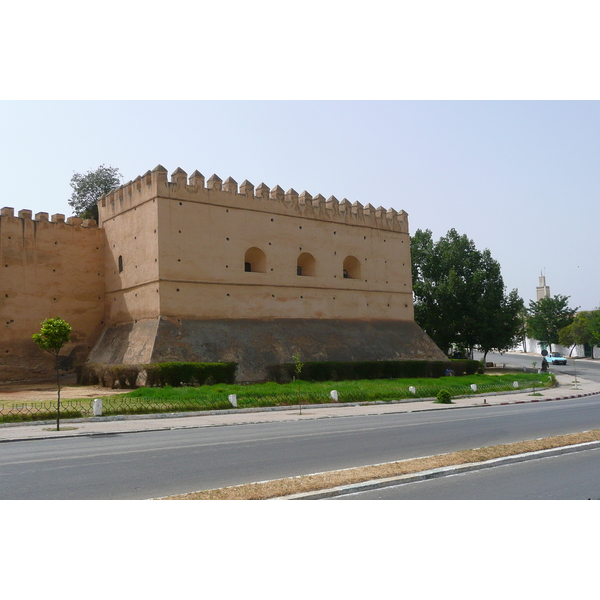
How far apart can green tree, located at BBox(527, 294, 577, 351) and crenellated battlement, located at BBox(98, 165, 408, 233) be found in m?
39.2

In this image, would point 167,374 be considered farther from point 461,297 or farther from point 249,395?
point 461,297

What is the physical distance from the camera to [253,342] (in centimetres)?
2836

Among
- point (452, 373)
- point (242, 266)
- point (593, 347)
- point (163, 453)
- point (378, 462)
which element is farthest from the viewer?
point (593, 347)

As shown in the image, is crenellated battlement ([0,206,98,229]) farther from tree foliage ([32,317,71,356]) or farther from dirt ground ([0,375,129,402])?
tree foliage ([32,317,71,356])

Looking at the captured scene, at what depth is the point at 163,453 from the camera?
10.1 metres

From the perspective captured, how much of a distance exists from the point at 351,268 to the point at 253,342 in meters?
9.52

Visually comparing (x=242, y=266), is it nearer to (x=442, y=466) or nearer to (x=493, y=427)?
(x=493, y=427)

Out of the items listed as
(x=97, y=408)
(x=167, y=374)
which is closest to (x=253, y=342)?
(x=167, y=374)

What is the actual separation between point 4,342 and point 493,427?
75.1 ft

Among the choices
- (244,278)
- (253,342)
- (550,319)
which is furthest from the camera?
(550,319)

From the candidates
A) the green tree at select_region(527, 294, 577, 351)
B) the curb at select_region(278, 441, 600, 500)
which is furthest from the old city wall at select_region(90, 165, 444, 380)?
the green tree at select_region(527, 294, 577, 351)

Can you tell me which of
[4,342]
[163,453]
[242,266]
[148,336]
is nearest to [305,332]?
[242,266]

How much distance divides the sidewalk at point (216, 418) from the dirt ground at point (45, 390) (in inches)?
221

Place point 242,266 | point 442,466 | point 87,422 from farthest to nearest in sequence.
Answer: point 242,266, point 87,422, point 442,466
